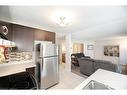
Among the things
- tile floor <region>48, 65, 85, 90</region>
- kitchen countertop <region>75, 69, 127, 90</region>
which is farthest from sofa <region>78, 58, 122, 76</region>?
kitchen countertop <region>75, 69, 127, 90</region>

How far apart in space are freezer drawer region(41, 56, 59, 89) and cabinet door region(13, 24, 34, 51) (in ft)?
2.32

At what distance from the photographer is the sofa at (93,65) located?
305cm

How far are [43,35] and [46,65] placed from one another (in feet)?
3.96

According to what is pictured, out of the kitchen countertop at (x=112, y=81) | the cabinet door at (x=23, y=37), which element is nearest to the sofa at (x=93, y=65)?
the kitchen countertop at (x=112, y=81)

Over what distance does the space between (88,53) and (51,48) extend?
223 inches

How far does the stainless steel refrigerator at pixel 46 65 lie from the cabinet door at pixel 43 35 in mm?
395

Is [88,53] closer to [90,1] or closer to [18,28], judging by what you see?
[18,28]

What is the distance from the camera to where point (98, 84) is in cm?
99

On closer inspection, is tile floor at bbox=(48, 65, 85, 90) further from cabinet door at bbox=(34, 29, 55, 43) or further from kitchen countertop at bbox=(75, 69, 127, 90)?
kitchen countertop at bbox=(75, 69, 127, 90)

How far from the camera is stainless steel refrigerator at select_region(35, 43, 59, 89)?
245 cm

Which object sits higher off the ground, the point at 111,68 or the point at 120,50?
the point at 120,50

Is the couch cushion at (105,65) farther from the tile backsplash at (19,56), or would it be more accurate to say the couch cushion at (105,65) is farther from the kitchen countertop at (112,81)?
the tile backsplash at (19,56)

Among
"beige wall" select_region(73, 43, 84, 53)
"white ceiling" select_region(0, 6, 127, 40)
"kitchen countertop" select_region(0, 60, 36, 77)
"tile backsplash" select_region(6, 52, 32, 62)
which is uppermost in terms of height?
"white ceiling" select_region(0, 6, 127, 40)

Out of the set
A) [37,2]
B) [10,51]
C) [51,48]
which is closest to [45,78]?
[51,48]
